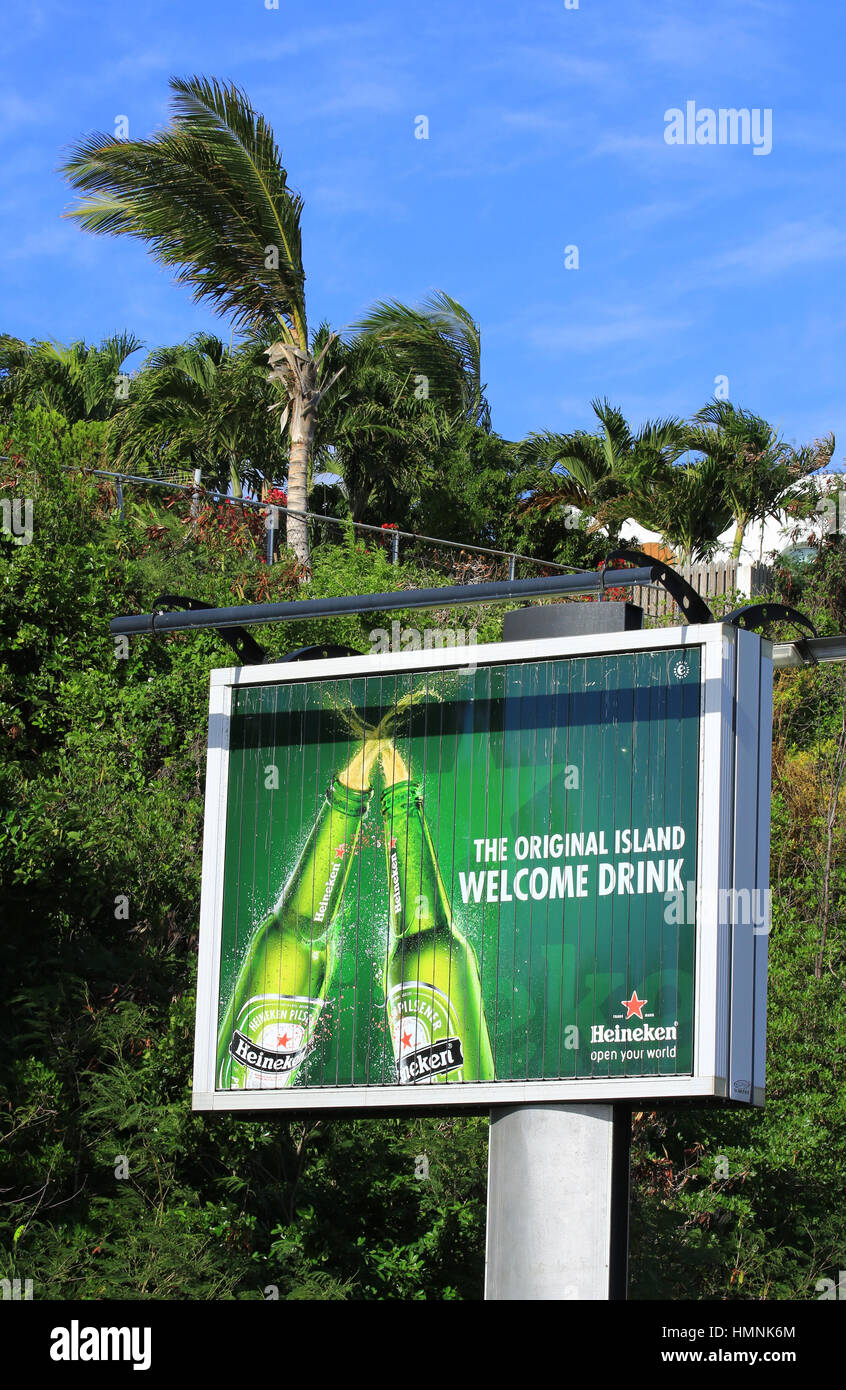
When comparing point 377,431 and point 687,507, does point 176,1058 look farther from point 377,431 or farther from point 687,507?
point 377,431

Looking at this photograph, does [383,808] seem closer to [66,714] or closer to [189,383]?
[66,714]

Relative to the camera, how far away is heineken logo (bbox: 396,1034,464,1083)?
7652 millimetres

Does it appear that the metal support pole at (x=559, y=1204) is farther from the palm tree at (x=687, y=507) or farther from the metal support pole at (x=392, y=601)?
the palm tree at (x=687, y=507)

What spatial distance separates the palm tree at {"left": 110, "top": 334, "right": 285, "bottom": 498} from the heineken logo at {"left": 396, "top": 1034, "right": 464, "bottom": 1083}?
1857 centimetres

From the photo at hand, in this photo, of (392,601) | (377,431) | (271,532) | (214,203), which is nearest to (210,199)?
(214,203)

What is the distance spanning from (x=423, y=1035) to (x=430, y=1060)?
0.44ft

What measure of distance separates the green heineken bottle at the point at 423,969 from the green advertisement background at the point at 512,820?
0.20 feet

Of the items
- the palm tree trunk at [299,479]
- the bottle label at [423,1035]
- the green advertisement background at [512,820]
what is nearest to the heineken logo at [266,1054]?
the green advertisement background at [512,820]

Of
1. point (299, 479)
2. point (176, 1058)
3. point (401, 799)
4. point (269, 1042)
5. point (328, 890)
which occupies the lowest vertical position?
point (176, 1058)

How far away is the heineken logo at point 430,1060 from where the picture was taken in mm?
7652

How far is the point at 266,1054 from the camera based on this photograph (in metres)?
8.14

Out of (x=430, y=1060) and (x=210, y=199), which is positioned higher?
(x=210, y=199)

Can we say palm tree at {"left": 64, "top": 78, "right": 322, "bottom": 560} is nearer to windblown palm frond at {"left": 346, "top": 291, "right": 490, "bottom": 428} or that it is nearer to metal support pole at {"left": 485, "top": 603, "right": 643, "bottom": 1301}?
windblown palm frond at {"left": 346, "top": 291, "right": 490, "bottom": 428}

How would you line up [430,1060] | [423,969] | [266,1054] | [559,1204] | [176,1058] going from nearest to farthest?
[559,1204] → [430,1060] → [423,969] → [266,1054] → [176,1058]
